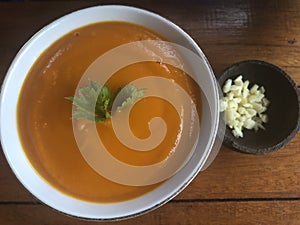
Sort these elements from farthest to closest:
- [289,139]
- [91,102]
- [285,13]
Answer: [285,13]
[289,139]
[91,102]

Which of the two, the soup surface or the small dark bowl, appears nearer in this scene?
the soup surface

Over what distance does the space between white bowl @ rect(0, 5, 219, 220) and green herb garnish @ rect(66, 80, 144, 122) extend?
0.46 ft

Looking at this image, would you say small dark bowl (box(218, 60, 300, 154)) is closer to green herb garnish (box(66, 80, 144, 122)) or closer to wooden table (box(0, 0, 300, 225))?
wooden table (box(0, 0, 300, 225))

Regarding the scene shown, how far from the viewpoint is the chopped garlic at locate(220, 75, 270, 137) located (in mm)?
1544

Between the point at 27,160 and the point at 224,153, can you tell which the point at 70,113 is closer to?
the point at 27,160

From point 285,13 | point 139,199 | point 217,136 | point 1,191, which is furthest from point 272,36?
point 1,191

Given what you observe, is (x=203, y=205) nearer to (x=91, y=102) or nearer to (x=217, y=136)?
(x=217, y=136)

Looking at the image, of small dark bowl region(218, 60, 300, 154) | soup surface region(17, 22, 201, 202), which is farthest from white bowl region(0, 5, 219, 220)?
small dark bowl region(218, 60, 300, 154)

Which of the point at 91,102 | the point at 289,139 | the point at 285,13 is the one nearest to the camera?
the point at 91,102

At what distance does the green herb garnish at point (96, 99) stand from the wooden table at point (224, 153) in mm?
257

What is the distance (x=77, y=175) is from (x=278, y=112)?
52cm

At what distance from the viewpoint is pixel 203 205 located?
1.51 m

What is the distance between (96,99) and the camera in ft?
4.56

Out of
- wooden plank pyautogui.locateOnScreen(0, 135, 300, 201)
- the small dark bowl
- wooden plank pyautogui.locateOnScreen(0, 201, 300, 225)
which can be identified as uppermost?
the small dark bowl
